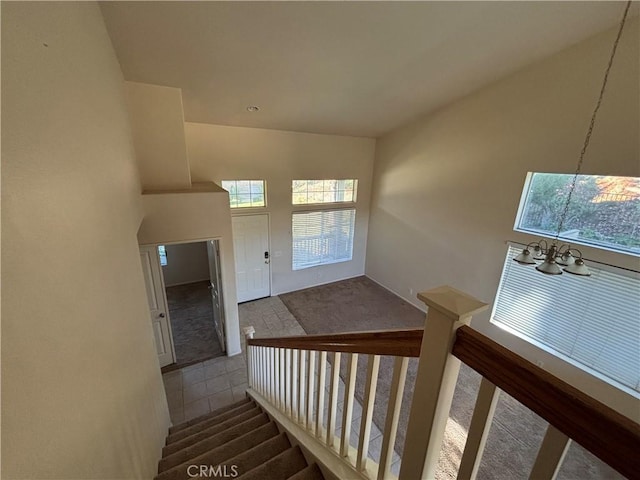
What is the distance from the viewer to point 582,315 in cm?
335

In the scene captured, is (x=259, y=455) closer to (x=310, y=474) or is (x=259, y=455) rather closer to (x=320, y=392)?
(x=310, y=474)

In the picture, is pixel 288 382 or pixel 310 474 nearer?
pixel 310 474

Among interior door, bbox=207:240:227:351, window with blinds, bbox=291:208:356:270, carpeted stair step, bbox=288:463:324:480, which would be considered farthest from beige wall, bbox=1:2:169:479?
window with blinds, bbox=291:208:356:270

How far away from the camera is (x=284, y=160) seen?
523cm

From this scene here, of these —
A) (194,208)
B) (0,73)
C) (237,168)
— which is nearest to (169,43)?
(194,208)

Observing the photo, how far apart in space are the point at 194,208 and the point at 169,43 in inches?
66.8

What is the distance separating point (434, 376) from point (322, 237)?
18.1 feet

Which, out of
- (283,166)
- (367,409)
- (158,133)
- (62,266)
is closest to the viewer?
(62,266)

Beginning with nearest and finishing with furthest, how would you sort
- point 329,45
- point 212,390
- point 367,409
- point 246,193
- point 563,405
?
1. point 563,405
2. point 367,409
3. point 329,45
4. point 212,390
5. point 246,193

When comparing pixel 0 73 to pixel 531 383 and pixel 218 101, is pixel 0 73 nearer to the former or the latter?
pixel 531 383

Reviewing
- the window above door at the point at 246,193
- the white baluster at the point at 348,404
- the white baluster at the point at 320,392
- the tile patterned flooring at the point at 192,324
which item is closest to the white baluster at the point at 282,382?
the white baluster at the point at 320,392

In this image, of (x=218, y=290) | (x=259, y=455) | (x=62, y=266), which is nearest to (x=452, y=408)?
(x=259, y=455)

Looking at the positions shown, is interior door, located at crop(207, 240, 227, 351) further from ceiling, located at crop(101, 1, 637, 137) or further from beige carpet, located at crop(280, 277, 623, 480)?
ceiling, located at crop(101, 1, 637, 137)

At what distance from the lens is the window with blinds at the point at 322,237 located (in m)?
5.92
